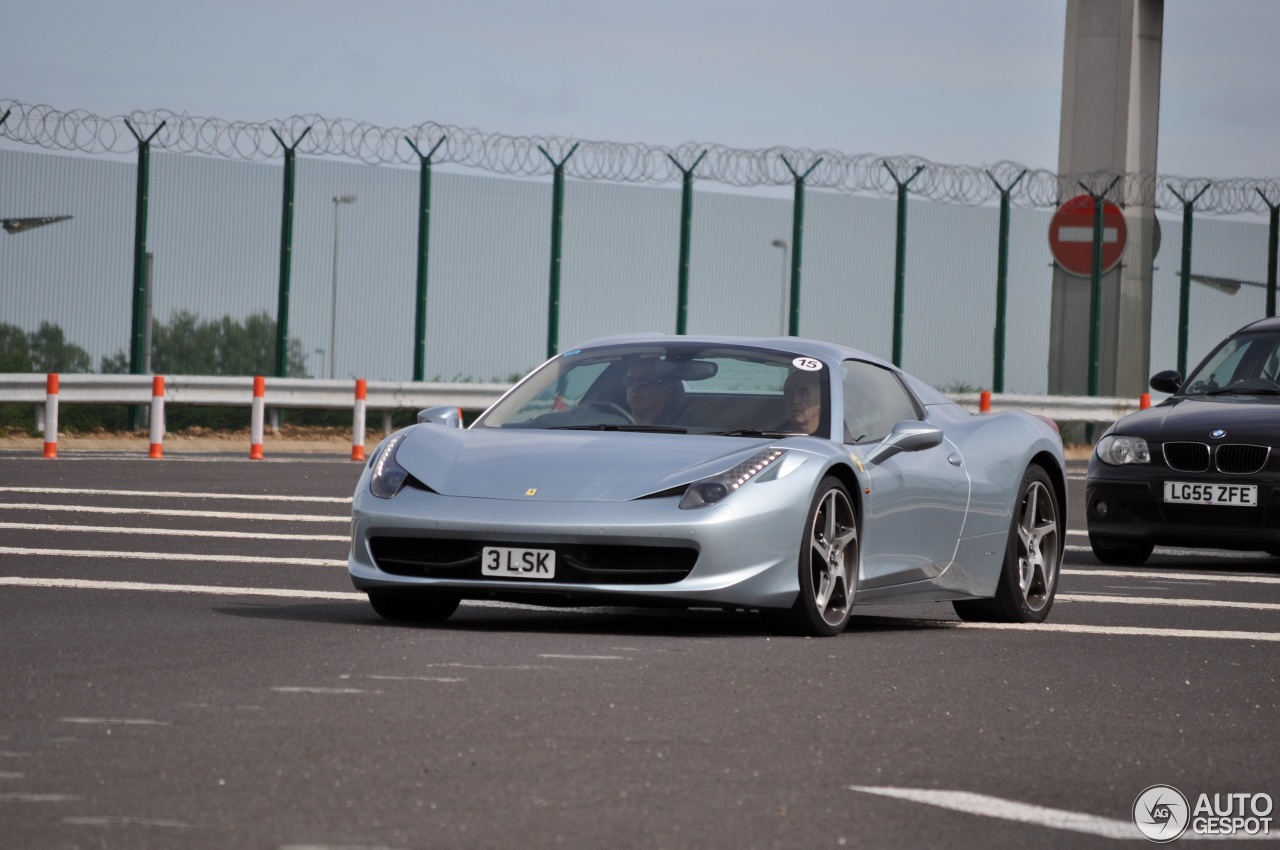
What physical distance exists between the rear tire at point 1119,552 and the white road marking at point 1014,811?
345 inches

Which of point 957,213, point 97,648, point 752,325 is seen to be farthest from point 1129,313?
point 97,648

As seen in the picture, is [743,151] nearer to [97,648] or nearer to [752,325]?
Answer: [752,325]

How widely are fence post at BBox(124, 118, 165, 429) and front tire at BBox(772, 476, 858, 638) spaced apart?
18.0m

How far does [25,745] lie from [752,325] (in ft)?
85.1

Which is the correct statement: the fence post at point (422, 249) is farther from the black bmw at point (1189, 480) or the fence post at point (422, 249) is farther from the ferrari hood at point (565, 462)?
the ferrari hood at point (565, 462)

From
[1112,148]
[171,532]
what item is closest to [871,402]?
[171,532]

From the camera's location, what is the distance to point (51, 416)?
21203 mm

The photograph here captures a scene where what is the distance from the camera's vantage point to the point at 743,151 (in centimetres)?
2895

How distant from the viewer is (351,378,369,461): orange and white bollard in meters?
22.9

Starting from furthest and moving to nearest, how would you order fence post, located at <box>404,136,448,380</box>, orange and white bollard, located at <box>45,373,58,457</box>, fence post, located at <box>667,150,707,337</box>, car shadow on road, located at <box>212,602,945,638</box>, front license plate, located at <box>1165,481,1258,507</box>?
1. fence post, located at <box>667,150,707,337</box>
2. fence post, located at <box>404,136,448,380</box>
3. orange and white bollard, located at <box>45,373,58,457</box>
4. front license plate, located at <box>1165,481,1258,507</box>
5. car shadow on road, located at <box>212,602,945,638</box>

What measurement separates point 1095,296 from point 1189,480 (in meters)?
21.3

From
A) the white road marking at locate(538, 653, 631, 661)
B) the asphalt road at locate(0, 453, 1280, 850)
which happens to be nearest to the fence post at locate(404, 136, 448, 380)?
the asphalt road at locate(0, 453, 1280, 850)

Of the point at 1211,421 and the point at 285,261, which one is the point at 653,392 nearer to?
the point at 1211,421

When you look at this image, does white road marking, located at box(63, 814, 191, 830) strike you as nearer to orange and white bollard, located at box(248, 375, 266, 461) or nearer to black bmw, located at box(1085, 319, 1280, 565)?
black bmw, located at box(1085, 319, 1280, 565)
